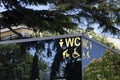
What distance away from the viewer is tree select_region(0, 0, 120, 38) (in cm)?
1380

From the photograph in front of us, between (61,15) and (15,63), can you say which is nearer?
(15,63)

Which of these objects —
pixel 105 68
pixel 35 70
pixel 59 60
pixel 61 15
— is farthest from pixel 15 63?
pixel 61 15

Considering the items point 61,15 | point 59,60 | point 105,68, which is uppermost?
point 59,60

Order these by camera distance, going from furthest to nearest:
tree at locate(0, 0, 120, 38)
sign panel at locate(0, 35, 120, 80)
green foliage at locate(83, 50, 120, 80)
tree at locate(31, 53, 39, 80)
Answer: tree at locate(0, 0, 120, 38) < tree at locate(31, 53, 39, 80) < green foliage at locate(83, 50, 120, 80) < sign panel at locate(0, 35, 120, 80)

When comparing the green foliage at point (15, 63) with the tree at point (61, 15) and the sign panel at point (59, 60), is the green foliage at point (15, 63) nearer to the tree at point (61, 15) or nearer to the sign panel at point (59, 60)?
the sign panel at point (59, 60)

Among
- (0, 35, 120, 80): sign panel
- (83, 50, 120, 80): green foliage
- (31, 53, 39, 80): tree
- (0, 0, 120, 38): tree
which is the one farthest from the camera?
(0, 0, 120, 38): tree

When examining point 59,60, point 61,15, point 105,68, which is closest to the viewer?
point 59,60

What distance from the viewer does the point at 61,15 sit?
1435cm

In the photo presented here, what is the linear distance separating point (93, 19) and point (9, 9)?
2.84 m

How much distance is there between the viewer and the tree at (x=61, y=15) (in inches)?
543

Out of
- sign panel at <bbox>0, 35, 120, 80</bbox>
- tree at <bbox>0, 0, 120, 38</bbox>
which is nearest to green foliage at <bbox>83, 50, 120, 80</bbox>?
sign panel at <bbox>0, 35, 120, 80</bbox>

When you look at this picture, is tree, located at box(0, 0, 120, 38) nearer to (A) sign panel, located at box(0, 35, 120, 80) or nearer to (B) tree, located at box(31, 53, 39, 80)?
(A) sign panel, located at box(0, 35, 120, 80)

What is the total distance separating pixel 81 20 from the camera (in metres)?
14.7

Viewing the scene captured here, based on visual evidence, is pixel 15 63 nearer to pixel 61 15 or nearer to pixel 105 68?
pixel 105 68
